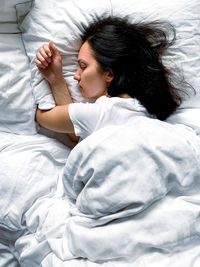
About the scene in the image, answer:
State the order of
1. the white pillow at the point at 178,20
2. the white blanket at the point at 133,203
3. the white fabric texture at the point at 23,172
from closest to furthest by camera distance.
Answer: the white blanket at the point at 133,203
the white fabric texture at the point at 23,172
the white pillow at the point at 178,20

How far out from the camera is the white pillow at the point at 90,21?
1079 mm

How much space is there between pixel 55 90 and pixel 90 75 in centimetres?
13

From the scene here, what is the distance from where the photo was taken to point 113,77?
1062mm

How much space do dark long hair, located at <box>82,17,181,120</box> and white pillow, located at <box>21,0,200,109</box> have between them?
0.04 meters

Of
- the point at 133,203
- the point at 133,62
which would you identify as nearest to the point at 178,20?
the point at 133,62

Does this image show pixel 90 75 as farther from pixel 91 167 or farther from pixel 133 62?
pixel 91 167

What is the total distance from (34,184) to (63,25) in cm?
54

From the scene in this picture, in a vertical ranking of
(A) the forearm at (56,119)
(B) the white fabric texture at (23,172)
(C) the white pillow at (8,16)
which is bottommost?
(B) the white fabric texture at (23,172)

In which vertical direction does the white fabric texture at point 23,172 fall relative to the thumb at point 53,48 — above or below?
below

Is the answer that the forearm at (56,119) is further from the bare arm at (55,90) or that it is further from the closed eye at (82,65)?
the closed eye at (82,65)

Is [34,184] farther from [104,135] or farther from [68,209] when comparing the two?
[104,135]

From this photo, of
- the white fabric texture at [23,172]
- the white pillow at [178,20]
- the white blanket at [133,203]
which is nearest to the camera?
the white blanket at [133,203]

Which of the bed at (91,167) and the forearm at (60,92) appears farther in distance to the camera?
the forearm at (60,92)

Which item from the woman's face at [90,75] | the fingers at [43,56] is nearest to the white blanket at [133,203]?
the woman's face at [90,75]
